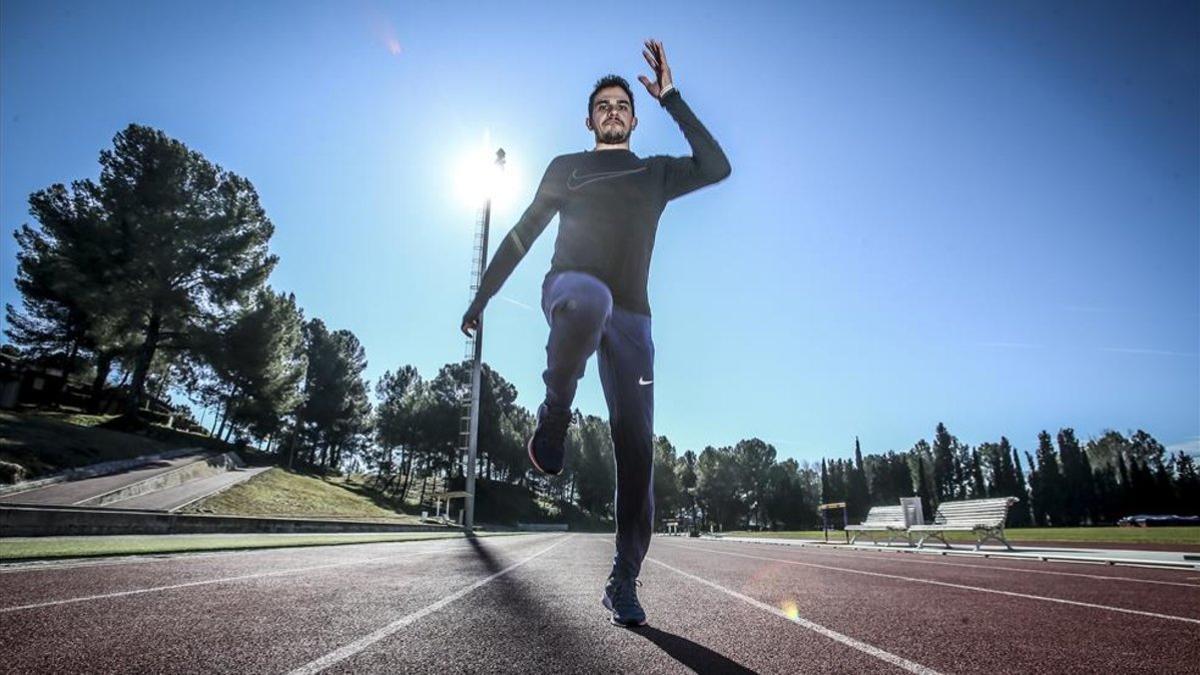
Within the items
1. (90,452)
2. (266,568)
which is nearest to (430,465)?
(90,452)

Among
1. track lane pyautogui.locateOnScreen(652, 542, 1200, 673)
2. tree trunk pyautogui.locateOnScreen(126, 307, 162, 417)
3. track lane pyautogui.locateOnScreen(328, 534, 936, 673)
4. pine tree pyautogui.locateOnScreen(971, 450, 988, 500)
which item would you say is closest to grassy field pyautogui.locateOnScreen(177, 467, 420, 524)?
tree trunk pyautogui.locateOnScreen(126, 307, 162, 417)

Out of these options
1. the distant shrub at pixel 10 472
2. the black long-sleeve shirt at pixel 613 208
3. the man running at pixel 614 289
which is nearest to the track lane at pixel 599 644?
the man running at pixel 614 289

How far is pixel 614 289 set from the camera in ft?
8.98

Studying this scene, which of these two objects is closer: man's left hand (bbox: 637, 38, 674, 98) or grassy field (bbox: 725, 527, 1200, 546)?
man's left hand (bbox: 637, 38, 674, 98)

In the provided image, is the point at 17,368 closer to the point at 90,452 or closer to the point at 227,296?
the point at 227,296

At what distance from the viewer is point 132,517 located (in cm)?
1329

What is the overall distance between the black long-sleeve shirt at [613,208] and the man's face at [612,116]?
0.16 meters

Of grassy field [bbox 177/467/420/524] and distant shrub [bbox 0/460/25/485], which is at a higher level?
distant shrub [bbox 0/460/25/485]

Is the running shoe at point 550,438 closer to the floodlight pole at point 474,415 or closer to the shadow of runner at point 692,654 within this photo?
the shadow of runner at point 692,654

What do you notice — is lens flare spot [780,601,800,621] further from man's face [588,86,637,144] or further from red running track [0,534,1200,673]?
man's face [588,86,637,144]

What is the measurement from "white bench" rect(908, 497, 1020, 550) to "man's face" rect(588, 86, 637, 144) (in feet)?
47.2

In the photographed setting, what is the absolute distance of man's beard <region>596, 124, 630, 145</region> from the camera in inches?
124

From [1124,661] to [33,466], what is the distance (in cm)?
2975

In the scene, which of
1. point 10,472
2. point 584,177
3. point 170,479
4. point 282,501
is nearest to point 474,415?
point 282,501
